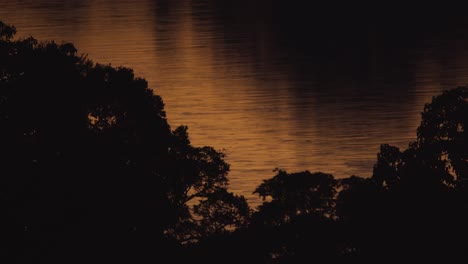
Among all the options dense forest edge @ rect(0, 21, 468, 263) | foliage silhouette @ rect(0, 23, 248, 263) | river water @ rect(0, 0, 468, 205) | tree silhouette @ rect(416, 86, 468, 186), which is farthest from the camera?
river water @ rect(0, 0, 468, 205)

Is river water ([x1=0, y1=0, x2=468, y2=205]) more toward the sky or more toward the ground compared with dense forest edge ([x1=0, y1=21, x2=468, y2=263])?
more toward the sky

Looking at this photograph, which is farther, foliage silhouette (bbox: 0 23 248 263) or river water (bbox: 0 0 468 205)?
river water (bbox: 0 0 468 205)

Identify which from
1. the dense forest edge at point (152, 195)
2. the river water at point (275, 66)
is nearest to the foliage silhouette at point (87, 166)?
the dense forest edge at point (152, 195)

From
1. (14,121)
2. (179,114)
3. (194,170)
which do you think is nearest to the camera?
(14,121)

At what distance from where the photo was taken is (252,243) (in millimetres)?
18688

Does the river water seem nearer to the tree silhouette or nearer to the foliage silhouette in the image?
the foliage silhouette

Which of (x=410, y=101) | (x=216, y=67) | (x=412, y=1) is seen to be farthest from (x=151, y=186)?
(x=412, y=1)

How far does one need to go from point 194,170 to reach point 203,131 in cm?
2964

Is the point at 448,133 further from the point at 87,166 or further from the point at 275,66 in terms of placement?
the point at 275,66

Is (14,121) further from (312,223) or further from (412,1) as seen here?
(412,1)

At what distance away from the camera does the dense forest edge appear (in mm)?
18359

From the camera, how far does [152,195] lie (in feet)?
65.8

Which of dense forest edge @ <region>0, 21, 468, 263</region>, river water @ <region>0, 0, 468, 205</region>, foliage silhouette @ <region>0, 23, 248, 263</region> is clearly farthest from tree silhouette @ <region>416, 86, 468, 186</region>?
river water @ <region>0, 0, 468, 205</region>

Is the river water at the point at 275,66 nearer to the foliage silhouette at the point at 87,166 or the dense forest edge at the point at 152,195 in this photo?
the foliage silhouette at the point at 87,166
